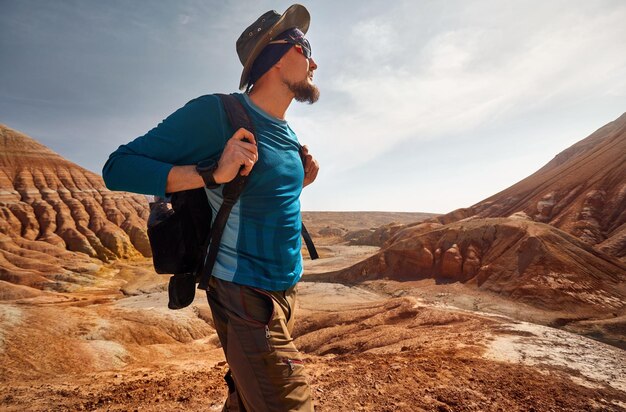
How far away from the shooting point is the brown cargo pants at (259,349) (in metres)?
1.54

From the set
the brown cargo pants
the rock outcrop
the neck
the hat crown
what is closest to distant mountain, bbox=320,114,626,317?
the rock outcrop

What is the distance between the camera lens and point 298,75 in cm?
214

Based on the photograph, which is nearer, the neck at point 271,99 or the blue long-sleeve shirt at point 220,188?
the blue long-sleeve shirt at point 220,188

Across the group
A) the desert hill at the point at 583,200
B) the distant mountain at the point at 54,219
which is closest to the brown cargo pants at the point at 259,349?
the desert hill at the point at 583,200

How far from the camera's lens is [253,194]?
1.73 metres

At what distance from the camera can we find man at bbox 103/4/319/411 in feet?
5.08

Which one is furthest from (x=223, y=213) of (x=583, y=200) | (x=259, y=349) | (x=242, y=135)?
(x=583, y=200)

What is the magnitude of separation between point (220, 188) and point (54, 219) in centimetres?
5337

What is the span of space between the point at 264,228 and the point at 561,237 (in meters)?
22.7

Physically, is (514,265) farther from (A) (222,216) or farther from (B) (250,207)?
(A) (222,216)

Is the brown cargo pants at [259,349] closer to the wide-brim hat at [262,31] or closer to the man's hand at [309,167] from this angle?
the man's hand at [309,167]

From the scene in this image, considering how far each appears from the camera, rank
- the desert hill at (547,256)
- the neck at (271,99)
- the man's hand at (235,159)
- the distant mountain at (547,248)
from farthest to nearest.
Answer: the distant mountain at (547,248), the desert hill at (547,256), the neck at (271,99), the man's hand at (235,159)

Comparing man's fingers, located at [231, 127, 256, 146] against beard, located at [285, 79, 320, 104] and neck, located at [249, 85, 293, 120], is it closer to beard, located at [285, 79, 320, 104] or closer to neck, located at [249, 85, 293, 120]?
neck, located at [249, 85, 293, 120]

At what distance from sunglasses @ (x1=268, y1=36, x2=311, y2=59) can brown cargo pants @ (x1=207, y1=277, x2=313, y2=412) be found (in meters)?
1.58
